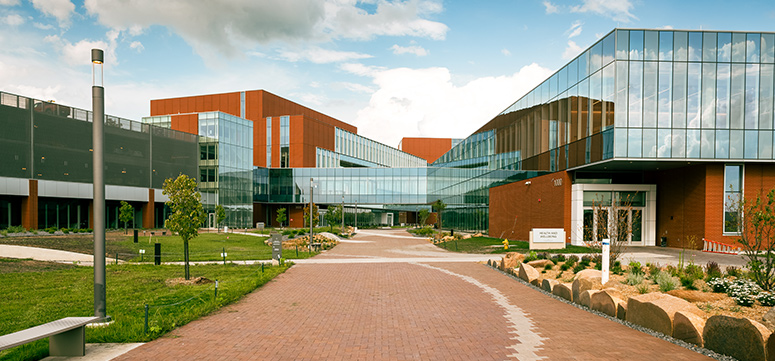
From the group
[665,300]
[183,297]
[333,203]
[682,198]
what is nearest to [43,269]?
[183,297]

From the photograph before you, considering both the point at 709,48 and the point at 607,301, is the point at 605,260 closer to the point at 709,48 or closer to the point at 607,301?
the point at 607,301

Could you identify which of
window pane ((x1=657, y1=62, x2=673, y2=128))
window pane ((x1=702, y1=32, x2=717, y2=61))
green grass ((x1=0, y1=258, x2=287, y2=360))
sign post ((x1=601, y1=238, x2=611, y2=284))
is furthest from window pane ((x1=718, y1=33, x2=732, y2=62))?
green grass ((x1=0, y1=258, x2=287, y2=360))

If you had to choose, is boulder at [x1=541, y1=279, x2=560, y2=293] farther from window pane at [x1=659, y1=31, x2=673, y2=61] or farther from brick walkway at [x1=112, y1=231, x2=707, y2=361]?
window pane at [x1=659, y1=31, x2=673, y2=61]

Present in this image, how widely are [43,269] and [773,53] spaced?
123 feet

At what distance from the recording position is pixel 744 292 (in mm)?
9383

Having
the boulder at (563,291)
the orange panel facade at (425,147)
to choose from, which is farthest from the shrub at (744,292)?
the orange panel facade at (425,147)

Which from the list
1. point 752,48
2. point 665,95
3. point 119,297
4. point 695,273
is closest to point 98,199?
point 119,297

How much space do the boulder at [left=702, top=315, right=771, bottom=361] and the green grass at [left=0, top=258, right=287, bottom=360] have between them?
29.5ft

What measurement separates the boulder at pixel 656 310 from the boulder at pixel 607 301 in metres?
0.53

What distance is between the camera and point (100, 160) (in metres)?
8.83

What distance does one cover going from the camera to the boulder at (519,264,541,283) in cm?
1589

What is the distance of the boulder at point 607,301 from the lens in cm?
1021

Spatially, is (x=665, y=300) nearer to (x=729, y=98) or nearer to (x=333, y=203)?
(x=729, y=98)

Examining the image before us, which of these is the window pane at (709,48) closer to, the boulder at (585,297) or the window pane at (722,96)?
the window pane at (722,96)
